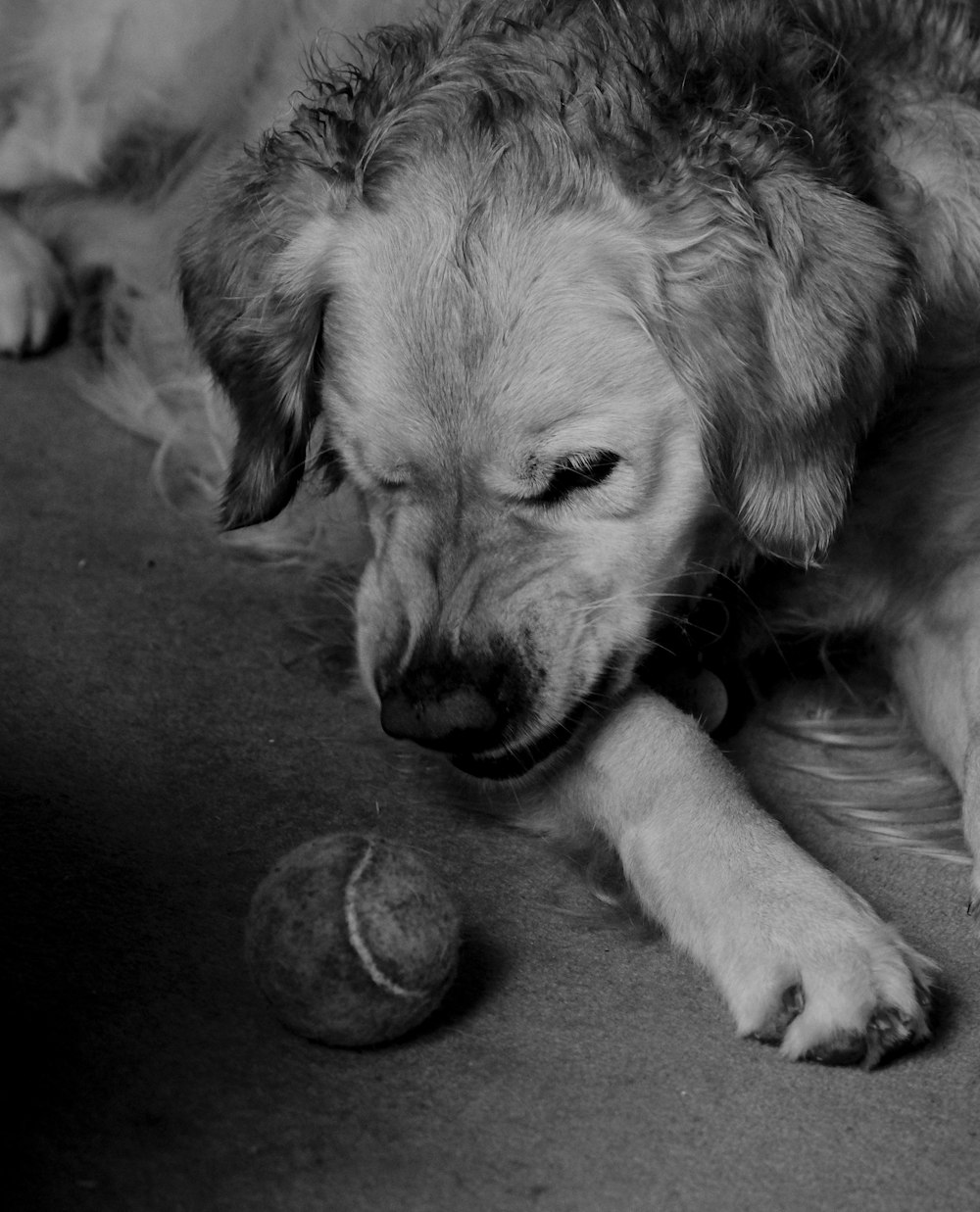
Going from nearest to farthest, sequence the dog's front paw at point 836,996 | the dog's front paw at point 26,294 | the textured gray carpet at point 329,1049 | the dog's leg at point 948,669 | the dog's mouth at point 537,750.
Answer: the textured gray carpet at point 329,1049
the dog's front paw at point 836,996
the dog's mouth at point 537,750
the dog's leg at point 948,669
the dog's front paw at point 26,294

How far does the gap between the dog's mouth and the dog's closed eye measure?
231 millimetres

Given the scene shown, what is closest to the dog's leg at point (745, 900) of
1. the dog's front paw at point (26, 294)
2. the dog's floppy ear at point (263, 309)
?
the dog's floppy ear at point (263, 309)

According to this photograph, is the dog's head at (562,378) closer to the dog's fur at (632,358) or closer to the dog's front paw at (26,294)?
the dog's fur at (632,358)

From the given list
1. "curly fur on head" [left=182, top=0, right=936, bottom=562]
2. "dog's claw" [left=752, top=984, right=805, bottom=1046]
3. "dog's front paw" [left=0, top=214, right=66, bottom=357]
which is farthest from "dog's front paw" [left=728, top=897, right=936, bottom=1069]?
"dog's front paw" [left=0, top=214, right=66, bottom=357]

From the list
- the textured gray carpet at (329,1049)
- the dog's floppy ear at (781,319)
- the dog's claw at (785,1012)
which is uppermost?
the dog's floppy ear at (781,319)

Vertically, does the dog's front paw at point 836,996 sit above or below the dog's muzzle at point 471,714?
above

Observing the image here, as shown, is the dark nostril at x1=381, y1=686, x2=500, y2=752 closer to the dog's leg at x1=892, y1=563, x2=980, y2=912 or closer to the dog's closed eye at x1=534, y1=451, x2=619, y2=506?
the dog's closed eye at x1=534, y1=451, x2=619, y2=506

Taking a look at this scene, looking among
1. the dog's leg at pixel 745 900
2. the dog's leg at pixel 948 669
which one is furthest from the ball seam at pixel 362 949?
the dog's leg at pixel 948 669

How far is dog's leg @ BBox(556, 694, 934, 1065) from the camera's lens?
1.54 metres

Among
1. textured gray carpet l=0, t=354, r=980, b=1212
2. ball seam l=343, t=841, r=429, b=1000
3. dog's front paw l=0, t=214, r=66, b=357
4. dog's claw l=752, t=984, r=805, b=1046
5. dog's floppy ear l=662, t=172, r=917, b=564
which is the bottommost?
dog's front paw l=0, t=214, r=66, b=357

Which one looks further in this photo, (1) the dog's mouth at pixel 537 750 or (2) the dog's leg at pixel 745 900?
(1) the dog's mouth at pixel 537 750

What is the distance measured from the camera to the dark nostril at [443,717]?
188 centimetres

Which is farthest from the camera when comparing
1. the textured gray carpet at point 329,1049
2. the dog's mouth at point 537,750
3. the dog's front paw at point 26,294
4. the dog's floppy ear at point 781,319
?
the dog's front paw at point 26,294

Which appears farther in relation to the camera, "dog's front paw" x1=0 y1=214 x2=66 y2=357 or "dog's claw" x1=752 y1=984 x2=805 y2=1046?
"dog's front paw" x1=0 y1=214 x2=66 y2=357
